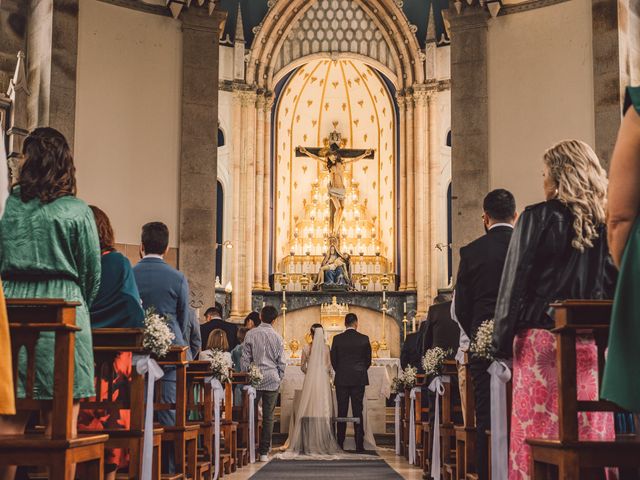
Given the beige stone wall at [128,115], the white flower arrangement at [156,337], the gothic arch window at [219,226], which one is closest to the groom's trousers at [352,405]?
the beige stone wall at [128,115]

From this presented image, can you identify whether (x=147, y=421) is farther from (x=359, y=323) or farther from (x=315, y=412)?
(x=359, y=323)

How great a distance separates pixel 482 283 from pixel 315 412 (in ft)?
23.5

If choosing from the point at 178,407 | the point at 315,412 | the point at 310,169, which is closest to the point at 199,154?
the point at 315,412

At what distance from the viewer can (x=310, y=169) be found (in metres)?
24.2

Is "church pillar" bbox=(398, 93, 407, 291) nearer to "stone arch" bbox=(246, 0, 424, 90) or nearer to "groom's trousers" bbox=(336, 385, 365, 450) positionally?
"stone arch" bbox=(246, 0, 424, 90)

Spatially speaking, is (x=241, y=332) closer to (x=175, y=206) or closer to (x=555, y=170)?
(x=175, y=206)

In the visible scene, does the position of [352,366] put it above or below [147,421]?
above

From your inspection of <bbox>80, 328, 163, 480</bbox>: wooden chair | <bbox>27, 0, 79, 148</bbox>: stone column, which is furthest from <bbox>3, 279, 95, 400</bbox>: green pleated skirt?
<bbox>27, 0, 79, 148</bbox>: stone column

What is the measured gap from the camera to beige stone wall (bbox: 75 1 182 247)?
1252cm

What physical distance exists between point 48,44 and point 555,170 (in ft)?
30.2

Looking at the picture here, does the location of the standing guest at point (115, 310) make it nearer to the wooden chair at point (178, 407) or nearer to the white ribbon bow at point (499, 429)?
the wooden chair at point (178, 407)

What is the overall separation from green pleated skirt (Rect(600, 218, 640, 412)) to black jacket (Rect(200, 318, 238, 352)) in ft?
26.6

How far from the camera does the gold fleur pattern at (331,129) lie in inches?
934

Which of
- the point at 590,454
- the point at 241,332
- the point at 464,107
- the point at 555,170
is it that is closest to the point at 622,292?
the point at 590,454
